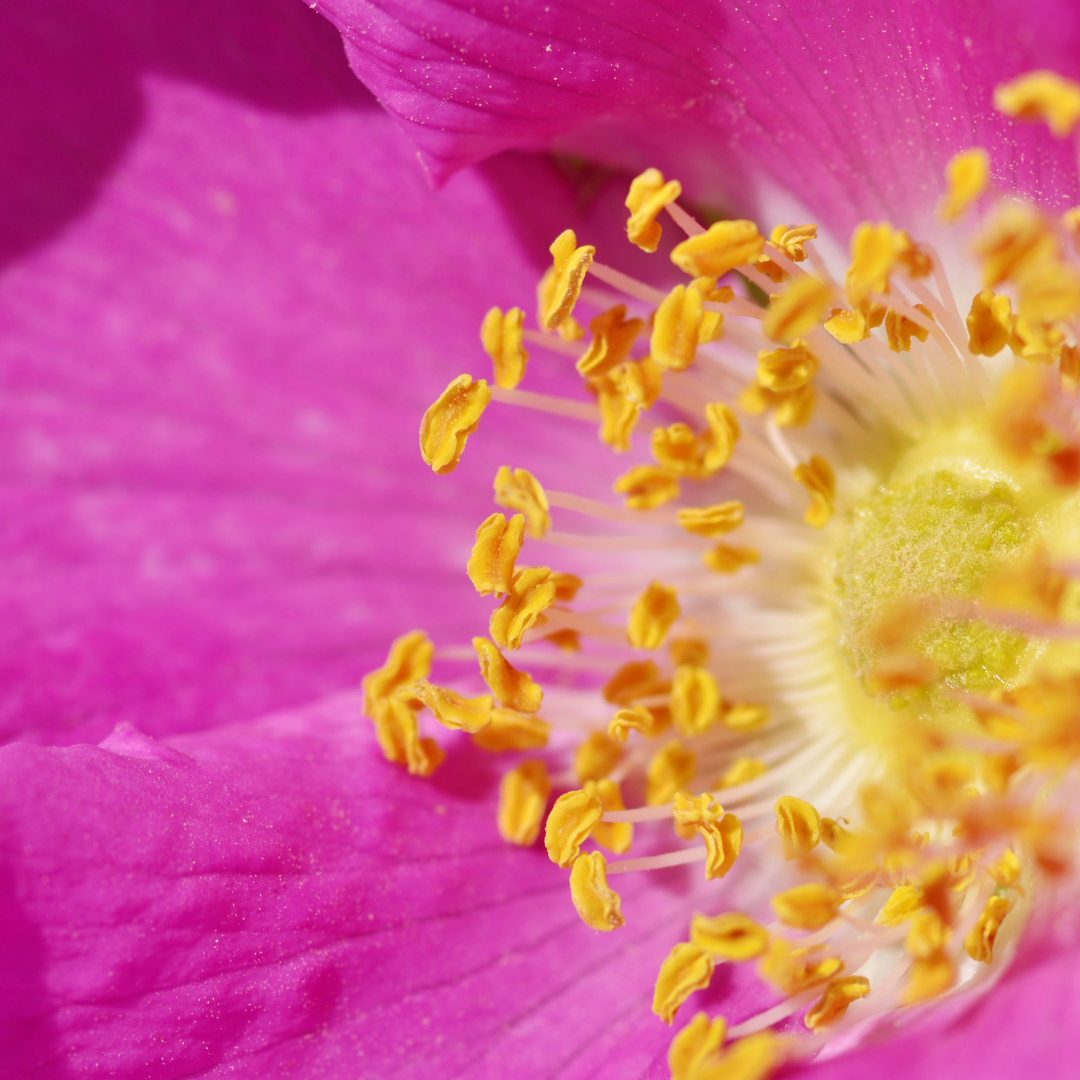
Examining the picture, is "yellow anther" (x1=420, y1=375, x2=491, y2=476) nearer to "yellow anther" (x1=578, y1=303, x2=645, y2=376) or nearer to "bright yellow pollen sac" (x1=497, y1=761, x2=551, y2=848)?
"yellow anther" (x1=578, y1=303, x2=645, y2=376)

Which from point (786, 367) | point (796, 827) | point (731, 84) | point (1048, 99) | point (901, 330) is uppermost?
point (1048, 99)

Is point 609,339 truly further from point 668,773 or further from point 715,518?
point 668,773

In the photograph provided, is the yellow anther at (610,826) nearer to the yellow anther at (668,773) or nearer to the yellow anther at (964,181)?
the yellow anther at (668,773)

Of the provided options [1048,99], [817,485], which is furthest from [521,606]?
[1048,99]

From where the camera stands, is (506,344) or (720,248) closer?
(720,248)

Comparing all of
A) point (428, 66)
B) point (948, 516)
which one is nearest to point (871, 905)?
point (948, 516)

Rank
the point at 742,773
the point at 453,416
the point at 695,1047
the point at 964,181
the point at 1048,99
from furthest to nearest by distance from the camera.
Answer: the point at 742,773
the point at 453,416
the point at 695,1047
the point at 964,181
the point at 1048,99

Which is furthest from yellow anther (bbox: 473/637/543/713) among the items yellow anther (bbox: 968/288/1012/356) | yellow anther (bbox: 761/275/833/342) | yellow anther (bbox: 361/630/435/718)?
yellow anther (bbox: 968/288/1012/356)

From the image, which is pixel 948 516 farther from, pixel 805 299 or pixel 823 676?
pixel 805 299
